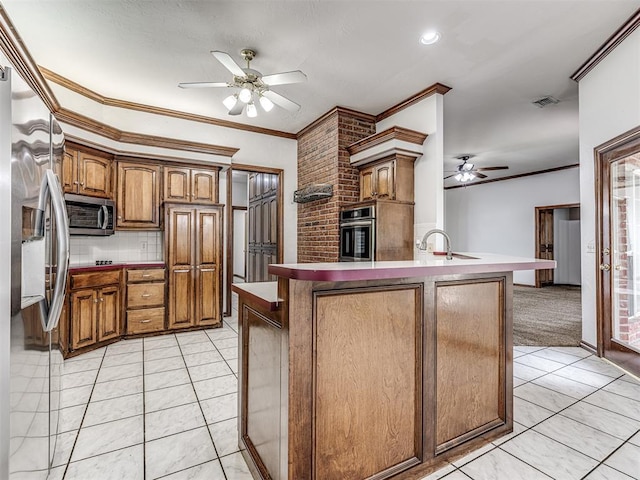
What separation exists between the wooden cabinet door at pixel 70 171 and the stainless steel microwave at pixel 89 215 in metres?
0.09

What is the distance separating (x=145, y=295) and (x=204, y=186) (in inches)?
63.1

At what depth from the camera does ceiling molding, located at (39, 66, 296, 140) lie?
11.8ft

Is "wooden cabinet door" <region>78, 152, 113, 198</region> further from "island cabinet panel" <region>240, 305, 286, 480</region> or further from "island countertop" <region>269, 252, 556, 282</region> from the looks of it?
"island countertop" <region>269, 252, 556, 282</region>

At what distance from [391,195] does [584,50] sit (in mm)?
2295

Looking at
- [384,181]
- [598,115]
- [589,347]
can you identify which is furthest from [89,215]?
[589,347]

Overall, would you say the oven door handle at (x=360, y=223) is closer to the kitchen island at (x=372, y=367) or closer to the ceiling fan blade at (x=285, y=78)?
the ceiling fan blade at (x=285, y=78)

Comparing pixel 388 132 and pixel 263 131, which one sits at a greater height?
pixel 263 131

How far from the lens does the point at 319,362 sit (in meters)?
1.34

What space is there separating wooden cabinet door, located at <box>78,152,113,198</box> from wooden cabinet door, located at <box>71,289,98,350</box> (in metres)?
1.15

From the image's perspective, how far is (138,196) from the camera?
A: 411cm

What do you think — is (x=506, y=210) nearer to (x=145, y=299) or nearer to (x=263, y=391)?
(x=145, y=299)

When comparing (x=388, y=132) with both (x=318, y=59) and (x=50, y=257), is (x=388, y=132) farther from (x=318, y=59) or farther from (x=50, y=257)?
(x=50, y=257)

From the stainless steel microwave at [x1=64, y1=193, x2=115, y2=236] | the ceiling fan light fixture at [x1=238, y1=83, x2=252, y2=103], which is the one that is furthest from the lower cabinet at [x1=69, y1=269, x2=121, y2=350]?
the ceiling fan light fixture at [x1=238, y1=83, x2=252, y2=103]

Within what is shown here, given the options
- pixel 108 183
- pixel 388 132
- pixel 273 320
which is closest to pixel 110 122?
pixel 108 183
